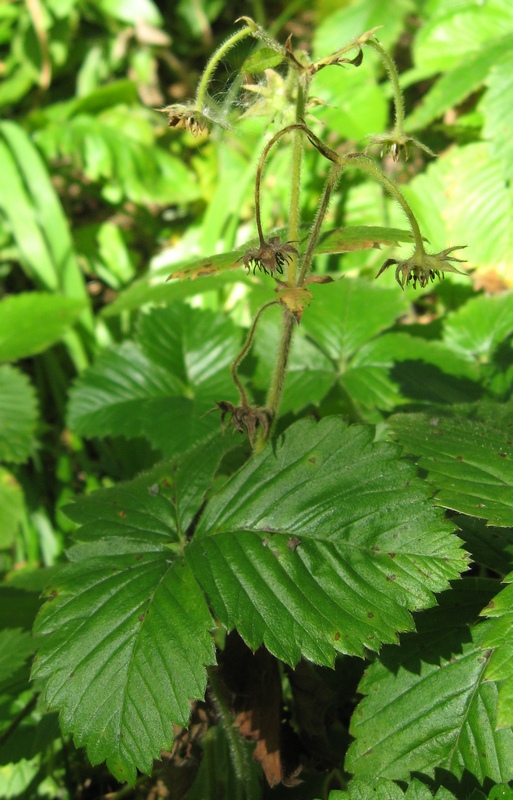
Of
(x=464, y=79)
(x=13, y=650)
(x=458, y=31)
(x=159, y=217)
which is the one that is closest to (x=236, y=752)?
(x=13, y=650)

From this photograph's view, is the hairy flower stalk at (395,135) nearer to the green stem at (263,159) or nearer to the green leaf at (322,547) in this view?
the green stem at (263,159)

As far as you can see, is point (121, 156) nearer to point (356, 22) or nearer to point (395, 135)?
point (356, 22)

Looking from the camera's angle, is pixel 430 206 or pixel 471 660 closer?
pixel 471 660

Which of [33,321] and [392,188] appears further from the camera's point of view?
[33,321]

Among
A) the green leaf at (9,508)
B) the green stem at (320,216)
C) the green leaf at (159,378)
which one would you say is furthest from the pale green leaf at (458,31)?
the green leaf at (9,508)

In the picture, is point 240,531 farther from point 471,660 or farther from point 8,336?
point 8,336

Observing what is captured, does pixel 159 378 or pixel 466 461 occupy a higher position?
pixel 159 378

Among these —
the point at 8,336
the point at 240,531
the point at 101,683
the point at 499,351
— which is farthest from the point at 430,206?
the point at 101,683
